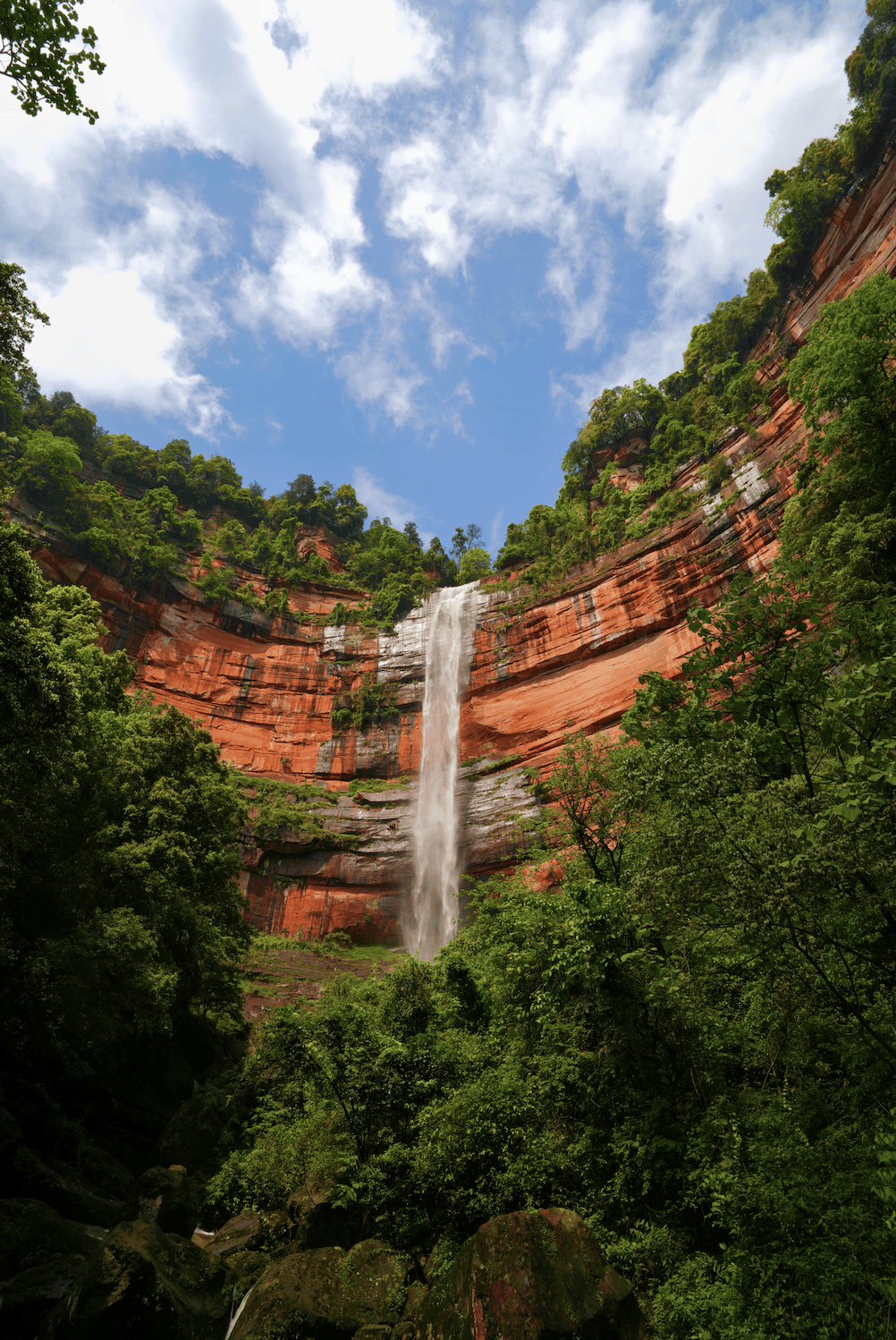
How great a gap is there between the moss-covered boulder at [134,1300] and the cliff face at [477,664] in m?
22.0

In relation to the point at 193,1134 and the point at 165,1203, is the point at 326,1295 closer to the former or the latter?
the point at 165,1203

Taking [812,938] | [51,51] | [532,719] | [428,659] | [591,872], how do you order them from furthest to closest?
[428,659] < [532,719] < [591,872] < [51,51] < [812,938]

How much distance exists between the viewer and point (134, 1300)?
6.63 m

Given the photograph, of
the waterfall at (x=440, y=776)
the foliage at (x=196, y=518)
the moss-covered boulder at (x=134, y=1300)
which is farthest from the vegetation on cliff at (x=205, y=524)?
the moss-covered boulder at (x=134, y=1300)

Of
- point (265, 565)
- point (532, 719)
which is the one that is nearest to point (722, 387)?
point (532, 719)

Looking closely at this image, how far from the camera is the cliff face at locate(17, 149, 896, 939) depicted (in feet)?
94.4

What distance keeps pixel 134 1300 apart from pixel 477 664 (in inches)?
1249

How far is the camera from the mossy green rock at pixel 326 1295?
21.7 feet

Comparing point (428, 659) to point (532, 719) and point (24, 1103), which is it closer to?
point (532, 719)

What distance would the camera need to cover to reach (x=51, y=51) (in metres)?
7.12

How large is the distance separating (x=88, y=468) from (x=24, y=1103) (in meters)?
42.4

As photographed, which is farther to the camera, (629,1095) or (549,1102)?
(549,1102)

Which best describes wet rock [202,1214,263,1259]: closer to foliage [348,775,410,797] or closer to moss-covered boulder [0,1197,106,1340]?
moss-covered boulder [0,1197,106,1340]

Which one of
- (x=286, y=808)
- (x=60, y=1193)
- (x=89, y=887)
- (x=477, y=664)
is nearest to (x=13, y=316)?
(x=89, y=887)
